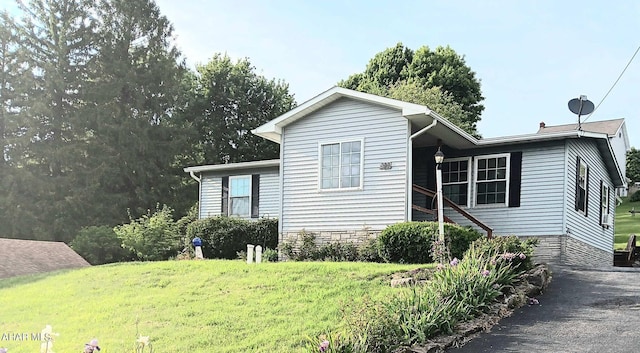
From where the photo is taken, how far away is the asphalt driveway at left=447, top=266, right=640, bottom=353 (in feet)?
21.8

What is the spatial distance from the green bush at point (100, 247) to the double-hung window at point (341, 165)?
878 centimetres

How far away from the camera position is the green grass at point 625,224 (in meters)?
27.6

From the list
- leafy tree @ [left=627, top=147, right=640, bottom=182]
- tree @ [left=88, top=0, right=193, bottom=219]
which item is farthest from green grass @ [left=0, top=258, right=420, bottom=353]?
leafy tree @ [left=627, top=147, right=640, bottom=182]

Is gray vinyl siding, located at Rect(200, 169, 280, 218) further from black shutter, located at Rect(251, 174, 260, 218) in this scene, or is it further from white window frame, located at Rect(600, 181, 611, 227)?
white window frame, located at Rect(600, 181, 611, 227)

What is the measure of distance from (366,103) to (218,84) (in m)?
21.0

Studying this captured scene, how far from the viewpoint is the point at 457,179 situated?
1544 cm

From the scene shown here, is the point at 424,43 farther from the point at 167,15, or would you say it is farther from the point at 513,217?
the point at 513,217

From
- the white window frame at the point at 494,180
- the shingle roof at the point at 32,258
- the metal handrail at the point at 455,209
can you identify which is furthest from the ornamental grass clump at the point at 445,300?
the shingle roof at the point at 32,258

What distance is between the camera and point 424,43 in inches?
1453

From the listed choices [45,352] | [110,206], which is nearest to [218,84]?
[110,206]

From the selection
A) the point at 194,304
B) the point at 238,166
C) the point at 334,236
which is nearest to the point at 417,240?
the point at 334,236

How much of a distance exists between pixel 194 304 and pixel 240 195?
10.2 meters

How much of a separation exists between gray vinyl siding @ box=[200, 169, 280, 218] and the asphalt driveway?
32.0 ft

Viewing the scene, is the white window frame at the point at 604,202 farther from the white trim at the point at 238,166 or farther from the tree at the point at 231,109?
the tree at the point at 231,109
